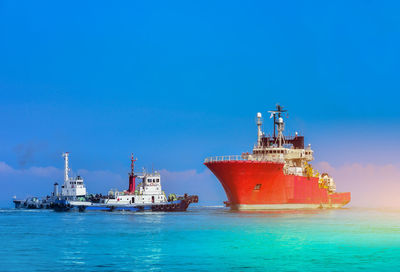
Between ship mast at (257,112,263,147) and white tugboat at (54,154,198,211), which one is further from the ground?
ship mast at (257,112,263,147)

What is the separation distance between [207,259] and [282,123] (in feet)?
187

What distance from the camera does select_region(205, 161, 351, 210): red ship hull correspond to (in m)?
62.6

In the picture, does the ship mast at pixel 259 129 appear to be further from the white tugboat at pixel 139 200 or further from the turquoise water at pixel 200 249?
the turquoise water at pixel 200 249

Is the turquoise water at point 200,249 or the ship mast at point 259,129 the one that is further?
the ship mast at point 259,129

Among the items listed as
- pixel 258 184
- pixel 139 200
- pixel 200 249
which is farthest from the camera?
pixel 139 200

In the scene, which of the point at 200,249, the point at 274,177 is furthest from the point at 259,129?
the point at 200,249

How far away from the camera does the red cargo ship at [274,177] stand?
63.1 metres

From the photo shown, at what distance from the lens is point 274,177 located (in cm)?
6500

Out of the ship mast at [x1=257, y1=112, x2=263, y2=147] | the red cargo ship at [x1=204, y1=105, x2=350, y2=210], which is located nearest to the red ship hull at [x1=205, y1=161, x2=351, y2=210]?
the red cargo ship at [x1=204, y1=105, x2=350, y2=210]

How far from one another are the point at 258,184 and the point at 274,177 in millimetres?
2236

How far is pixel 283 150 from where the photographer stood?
7675 cm

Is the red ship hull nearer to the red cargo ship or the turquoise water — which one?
the red cargo ship

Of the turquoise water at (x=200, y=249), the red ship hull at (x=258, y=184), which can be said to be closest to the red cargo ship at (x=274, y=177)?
the red ship hull at (x=258, y=184)

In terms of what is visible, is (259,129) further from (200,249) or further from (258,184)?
(200,249)
